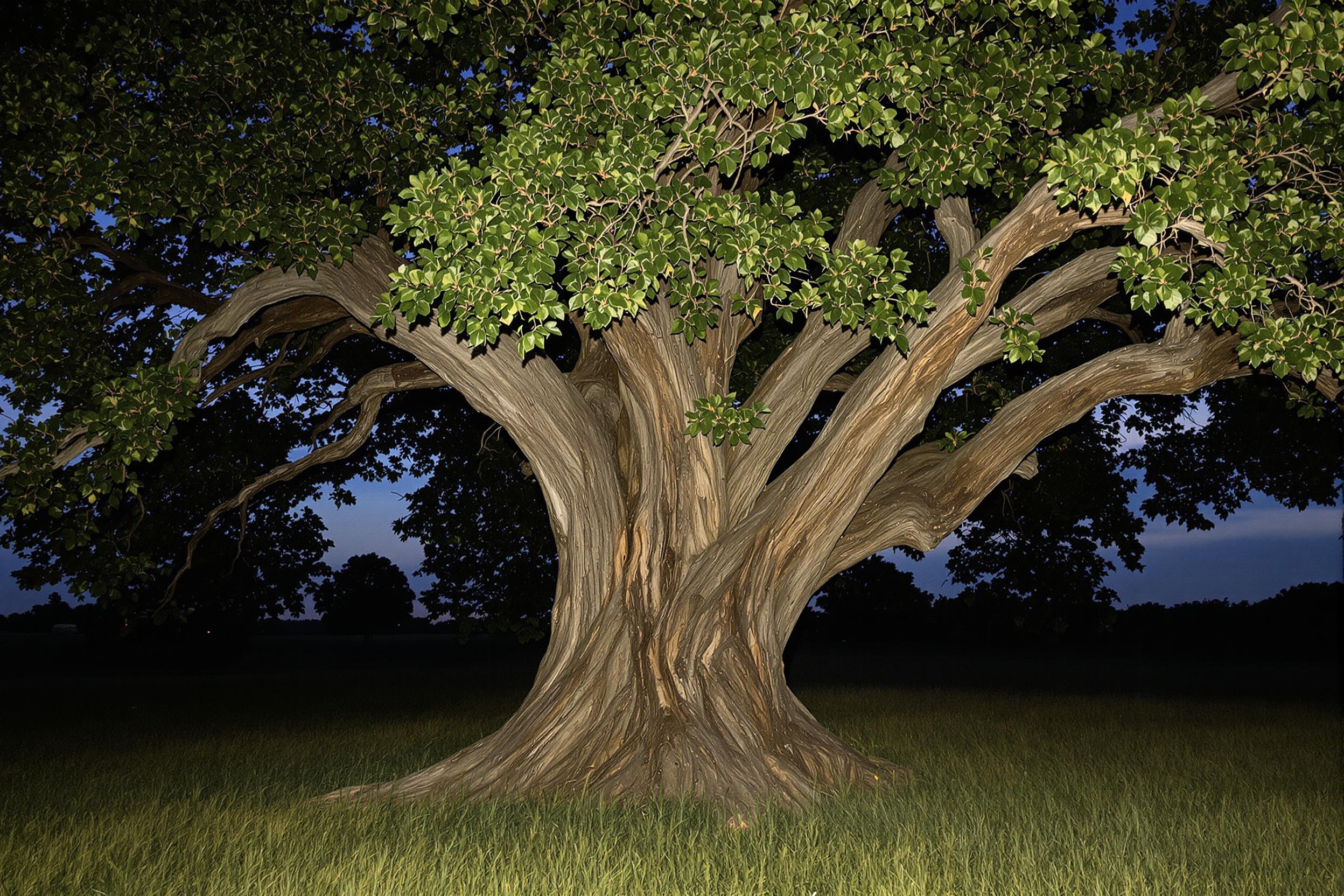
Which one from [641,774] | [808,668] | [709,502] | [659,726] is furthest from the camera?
[808,668]

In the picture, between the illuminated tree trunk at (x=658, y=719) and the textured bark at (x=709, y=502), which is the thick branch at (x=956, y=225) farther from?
the illuminated tree trunk at (x=658, y=719)

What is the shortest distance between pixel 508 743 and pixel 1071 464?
11588 mm

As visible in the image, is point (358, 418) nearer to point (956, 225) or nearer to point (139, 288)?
point (139, 288)

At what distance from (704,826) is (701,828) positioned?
0.03 metres

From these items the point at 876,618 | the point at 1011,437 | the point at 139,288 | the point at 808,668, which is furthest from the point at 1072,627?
the point at 139,288

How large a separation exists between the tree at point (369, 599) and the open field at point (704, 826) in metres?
74.6

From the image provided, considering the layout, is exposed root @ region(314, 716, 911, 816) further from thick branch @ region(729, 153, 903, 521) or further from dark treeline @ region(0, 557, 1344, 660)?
dark treeline @ region(0, 557, 1344, 660)

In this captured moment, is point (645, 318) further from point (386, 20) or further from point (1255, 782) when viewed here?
point (1255, 782)

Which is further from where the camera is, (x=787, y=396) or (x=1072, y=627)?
(x=1072, y=627)

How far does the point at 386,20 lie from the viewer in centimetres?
891

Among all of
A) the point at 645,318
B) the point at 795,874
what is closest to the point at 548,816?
the point at 795,874

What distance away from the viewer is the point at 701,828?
8.07 m

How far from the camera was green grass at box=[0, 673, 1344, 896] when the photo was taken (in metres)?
6.45

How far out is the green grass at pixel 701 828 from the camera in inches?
254
